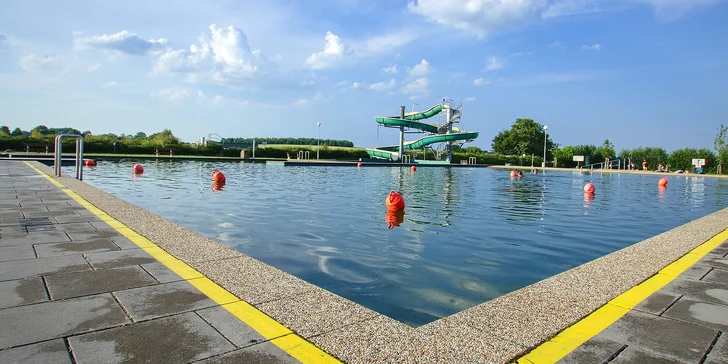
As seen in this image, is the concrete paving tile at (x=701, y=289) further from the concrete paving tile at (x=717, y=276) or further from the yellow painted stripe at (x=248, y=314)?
the yellow painted stripe at (x=248, y=314)

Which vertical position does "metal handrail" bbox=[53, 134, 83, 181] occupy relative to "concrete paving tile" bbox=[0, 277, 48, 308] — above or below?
above

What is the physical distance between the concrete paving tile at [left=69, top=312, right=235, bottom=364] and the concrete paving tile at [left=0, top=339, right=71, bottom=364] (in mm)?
65

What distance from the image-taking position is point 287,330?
3.14 metres

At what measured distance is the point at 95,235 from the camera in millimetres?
6152

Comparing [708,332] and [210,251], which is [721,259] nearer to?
[708,332]

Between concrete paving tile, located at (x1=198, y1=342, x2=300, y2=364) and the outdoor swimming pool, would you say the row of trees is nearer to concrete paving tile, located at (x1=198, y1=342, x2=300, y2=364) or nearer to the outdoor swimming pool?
the outdoor swimming pool

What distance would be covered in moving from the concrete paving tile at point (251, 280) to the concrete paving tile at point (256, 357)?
2.82 feet

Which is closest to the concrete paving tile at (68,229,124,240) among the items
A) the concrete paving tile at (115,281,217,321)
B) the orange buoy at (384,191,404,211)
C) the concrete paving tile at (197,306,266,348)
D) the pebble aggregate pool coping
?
the pebble aggregate pool coping

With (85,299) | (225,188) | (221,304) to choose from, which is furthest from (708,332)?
(225,188)

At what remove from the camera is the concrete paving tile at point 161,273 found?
13.9 ft

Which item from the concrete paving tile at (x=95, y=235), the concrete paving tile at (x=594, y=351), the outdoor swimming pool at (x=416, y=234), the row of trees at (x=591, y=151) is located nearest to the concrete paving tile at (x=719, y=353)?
the concrete paving tile at (x=594, y=351)

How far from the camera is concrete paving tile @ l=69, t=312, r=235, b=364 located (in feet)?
8.73

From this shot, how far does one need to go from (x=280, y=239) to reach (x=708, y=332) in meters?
5.95

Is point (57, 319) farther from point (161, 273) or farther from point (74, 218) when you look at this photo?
point (74, 218)
